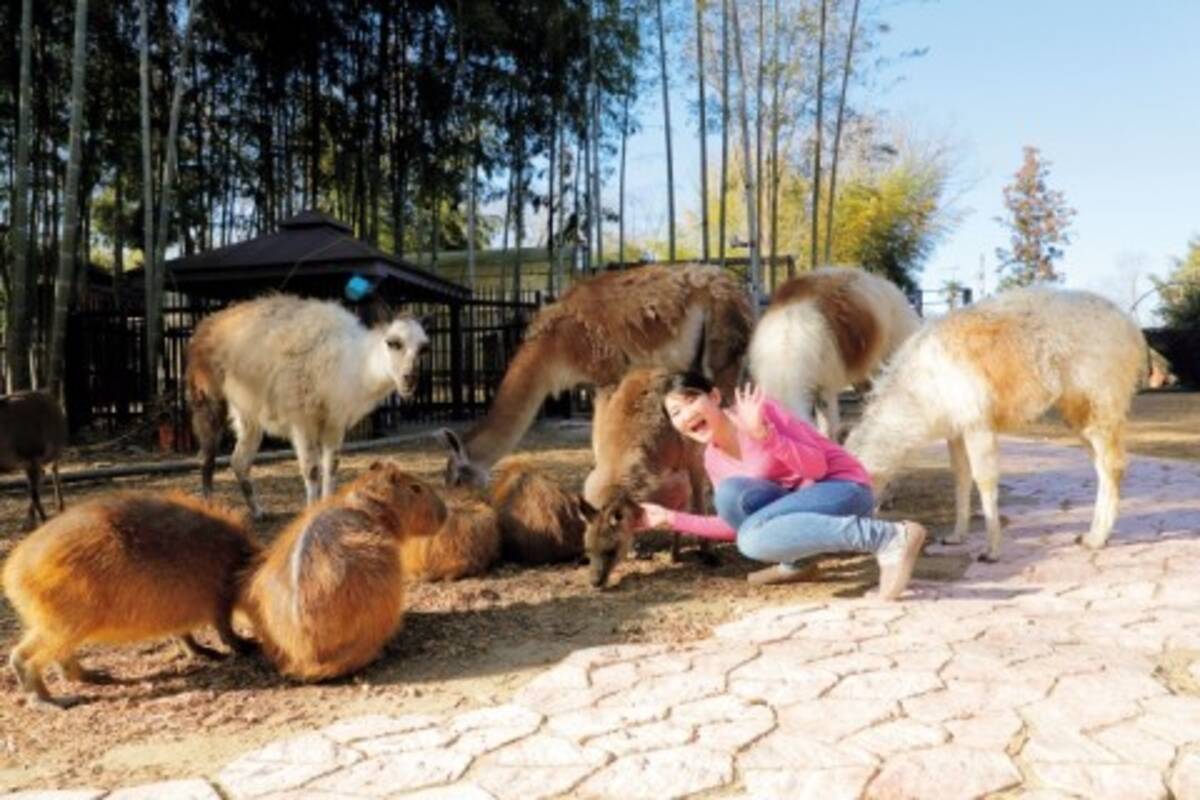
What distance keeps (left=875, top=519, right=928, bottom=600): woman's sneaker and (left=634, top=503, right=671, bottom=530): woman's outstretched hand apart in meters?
0.87

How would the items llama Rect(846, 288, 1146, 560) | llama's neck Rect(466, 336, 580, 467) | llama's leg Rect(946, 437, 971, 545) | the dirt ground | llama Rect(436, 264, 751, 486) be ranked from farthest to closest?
1. llama Rect(436, 264, 751, 486)
2. llama's neck Rect(466, 336, 580, 467)
3. llama's leg Rect(946, 437, 971, 545)
4. llama Rect(846, 288, 1146, 560)
5. the dirt ground

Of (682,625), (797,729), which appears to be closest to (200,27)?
(682,625)

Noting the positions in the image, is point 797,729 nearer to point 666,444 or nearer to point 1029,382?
point 666,444

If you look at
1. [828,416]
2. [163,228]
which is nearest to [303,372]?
[828,416]

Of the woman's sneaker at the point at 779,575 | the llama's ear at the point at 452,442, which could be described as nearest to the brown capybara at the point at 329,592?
the woman's sneaker at the point at 779,575

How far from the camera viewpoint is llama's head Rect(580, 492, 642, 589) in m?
4.23

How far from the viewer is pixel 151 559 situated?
3.10m

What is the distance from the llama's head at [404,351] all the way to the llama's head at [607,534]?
209 centimetres

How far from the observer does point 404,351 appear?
5.99 m

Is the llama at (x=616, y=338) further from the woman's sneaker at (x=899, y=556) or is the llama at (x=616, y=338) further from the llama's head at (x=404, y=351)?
the woman's sneaker at (x=899, y=556)

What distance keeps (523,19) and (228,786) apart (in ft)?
49.4

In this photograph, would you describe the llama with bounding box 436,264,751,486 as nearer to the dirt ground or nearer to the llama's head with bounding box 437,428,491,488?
the llama's head with bounding box 437,428,491,488

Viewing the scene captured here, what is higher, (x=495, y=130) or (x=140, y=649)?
(x=495, y=130)

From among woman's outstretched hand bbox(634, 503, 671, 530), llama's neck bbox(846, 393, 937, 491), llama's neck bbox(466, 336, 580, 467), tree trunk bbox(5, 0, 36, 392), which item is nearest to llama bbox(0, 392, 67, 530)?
llama's neck bbox(466, 336, 580, 467)
